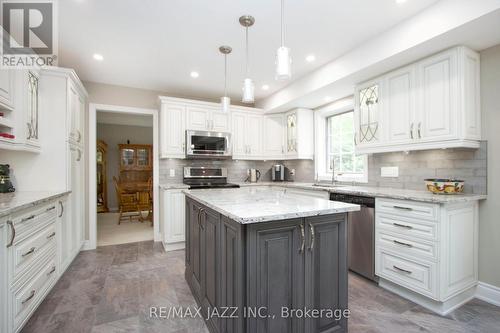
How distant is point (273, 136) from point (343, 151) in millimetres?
1400

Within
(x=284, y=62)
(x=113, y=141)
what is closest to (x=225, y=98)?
(x=284, y=62)

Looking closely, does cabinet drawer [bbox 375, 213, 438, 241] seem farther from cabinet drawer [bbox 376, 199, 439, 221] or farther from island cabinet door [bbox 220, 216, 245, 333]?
island cabinet door [bbox 220, 216, 245, 333]

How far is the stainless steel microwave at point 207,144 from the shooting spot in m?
3.98

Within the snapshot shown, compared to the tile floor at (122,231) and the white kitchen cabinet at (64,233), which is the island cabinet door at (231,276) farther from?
the tile floor at (122,231)

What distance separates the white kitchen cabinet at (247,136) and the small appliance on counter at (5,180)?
3010mm

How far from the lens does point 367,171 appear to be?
130 inches

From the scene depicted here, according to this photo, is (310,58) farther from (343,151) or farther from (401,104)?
(343,151)

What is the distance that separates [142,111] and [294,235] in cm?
371

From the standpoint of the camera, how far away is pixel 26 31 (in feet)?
7.77

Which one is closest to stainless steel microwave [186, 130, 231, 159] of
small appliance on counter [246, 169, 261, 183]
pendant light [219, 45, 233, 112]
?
small appliance on counter [246, 169, 261, 183]

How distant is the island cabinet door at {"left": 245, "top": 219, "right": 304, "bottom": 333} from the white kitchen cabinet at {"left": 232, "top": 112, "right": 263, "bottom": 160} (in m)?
3.18

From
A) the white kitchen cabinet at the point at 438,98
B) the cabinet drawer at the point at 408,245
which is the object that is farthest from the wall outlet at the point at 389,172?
the cabinet drawer at the point at 408,245

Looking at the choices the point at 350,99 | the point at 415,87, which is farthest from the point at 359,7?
the point at 350,99

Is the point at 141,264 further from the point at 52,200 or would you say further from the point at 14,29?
the point at 14,29
